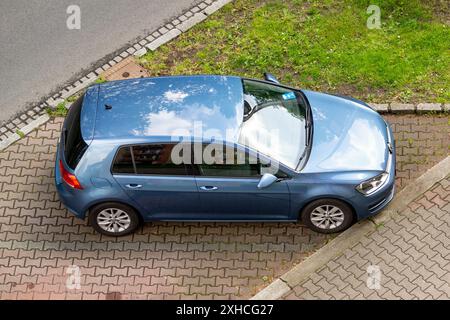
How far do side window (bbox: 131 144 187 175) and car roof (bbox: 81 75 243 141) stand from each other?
14cm

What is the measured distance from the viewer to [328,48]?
493 inches

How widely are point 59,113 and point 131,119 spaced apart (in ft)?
7.96

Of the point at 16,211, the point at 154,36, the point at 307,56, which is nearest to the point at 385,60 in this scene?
the point at 307,56

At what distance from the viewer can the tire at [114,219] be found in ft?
33.4

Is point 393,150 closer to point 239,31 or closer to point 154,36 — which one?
point 239,31

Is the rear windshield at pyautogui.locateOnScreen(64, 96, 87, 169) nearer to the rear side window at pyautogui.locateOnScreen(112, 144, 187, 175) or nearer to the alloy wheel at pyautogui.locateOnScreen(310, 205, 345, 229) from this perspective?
the rear side window at pyautogui.locateOnScreen(112, 144, 187, 175)

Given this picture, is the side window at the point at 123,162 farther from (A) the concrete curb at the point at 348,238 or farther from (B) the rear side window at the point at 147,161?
(A) the concrete curb at the point at 348,238

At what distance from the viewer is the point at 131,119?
998cm

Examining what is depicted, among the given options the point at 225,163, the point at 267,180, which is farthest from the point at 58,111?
the point at 267,180

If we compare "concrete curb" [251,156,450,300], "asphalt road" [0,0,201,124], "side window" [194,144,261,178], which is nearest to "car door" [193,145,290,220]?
"side window" [194,144,261,178]

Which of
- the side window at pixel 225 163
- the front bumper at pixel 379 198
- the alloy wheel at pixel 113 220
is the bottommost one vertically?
the alloy wheel at pixel 113 220

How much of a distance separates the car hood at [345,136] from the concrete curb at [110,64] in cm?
298
